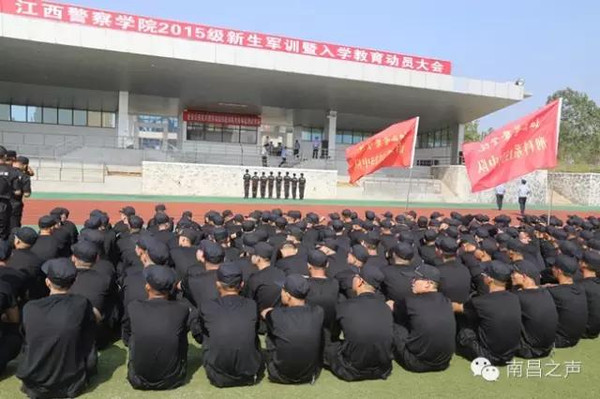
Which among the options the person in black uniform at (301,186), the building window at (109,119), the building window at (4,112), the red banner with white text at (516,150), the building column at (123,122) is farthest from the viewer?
the building window at (109,119)

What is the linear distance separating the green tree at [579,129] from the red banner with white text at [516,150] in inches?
1659

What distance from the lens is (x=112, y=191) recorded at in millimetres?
22531

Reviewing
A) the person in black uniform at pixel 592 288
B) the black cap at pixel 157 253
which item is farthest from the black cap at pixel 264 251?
the person in black uniform at pixel 592 288

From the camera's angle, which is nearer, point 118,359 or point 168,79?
point 118,359

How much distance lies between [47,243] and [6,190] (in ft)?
8.65

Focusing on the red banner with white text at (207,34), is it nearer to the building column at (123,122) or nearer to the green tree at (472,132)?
the building column at (123,122)

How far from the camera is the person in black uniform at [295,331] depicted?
387 centimetres

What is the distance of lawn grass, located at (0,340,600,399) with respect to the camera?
3.86 meters

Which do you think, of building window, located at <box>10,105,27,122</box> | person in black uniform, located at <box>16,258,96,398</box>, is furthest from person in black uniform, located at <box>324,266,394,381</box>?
building window, located at <box>10,105,27,122</box>

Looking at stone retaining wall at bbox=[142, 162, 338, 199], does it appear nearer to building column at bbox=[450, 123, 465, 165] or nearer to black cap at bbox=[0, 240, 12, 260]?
building column at bbox=[450, 123, 465, 165]

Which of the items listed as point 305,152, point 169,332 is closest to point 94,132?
point 305,152

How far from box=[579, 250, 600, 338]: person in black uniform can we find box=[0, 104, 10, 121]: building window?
31481 mm

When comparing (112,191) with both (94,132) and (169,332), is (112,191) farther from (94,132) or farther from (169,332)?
(169,332)

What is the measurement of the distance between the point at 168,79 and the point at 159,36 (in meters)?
4.28
